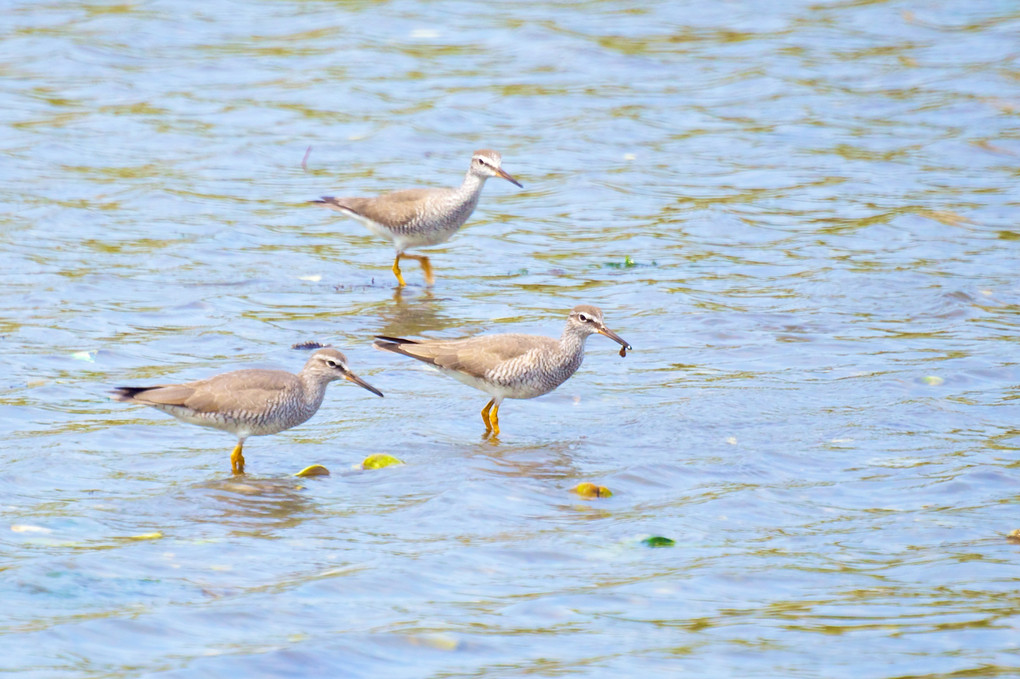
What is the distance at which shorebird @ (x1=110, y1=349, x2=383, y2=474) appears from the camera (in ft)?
28.3

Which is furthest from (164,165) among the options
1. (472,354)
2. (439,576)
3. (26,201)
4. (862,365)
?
(439,576)

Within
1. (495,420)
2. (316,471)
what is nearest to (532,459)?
(495,420)

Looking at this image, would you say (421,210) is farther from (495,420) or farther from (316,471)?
(316,471)

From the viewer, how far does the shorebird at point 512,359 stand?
31.5 feet

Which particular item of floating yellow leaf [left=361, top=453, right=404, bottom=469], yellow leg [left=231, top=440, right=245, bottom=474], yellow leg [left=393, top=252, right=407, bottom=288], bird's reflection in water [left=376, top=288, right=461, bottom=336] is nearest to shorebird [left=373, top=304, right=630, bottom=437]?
floating yellow leaf [left=361, top=453, right=404, bottom=469]

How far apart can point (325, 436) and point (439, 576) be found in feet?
8.88

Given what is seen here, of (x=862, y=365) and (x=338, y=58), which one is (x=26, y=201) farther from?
(x=862, y=365)

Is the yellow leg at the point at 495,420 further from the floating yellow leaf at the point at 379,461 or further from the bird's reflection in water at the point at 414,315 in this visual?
the bird's reflection in water at the point at 414,315

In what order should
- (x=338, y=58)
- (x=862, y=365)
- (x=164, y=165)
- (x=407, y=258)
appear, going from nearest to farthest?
(x=862, y=365), (x=407, y=258), (x=164, y=165), (x=338, y=58)

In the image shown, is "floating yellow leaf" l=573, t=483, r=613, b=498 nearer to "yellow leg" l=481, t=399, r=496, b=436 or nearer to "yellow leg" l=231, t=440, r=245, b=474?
"yellow leg" l=481, t=399, r=496, b=436

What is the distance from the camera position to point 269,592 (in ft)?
22.0

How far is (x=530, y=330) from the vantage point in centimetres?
1155

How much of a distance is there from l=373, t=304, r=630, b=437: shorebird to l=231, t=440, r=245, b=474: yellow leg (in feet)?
5.27

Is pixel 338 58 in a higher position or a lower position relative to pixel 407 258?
higher
